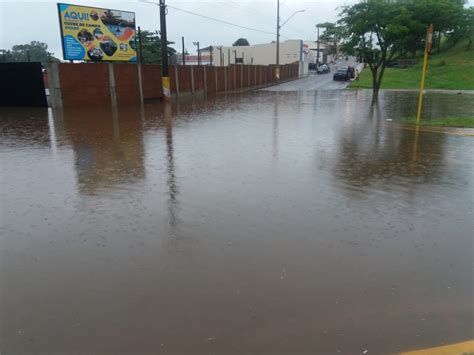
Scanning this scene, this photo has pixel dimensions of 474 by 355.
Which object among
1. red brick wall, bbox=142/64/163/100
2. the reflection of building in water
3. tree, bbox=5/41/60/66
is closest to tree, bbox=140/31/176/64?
tree, bbox=5/41/60/66

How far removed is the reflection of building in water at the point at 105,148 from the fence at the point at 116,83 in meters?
4.24

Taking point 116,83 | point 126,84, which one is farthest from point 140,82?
point 116,83

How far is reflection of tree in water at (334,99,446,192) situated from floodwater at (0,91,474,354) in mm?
89

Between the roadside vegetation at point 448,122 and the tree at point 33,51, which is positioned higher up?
the tree at point 33,51

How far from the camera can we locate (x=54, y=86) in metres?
21.1

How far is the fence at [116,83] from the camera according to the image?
70.5 feet

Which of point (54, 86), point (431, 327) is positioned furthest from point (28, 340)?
point (54, 86)

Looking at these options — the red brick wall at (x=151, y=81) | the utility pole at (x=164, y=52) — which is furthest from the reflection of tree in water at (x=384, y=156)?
the red brick wall at (x=151, y=81)

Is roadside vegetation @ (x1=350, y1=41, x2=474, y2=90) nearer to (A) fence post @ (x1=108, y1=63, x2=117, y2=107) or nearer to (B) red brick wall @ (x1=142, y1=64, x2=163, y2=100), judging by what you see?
(B) red brick wall @ (x1=142, y1=64, x2=163, y2=100)

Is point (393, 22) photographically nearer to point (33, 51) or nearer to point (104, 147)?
point (104, 147)

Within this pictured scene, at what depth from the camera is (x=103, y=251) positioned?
4688mm

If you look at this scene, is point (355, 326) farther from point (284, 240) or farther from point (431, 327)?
point (284, 240)

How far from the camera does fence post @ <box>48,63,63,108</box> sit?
2086cm

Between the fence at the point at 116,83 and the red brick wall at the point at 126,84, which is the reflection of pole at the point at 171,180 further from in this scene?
the red brick wall at the point at 126,84
